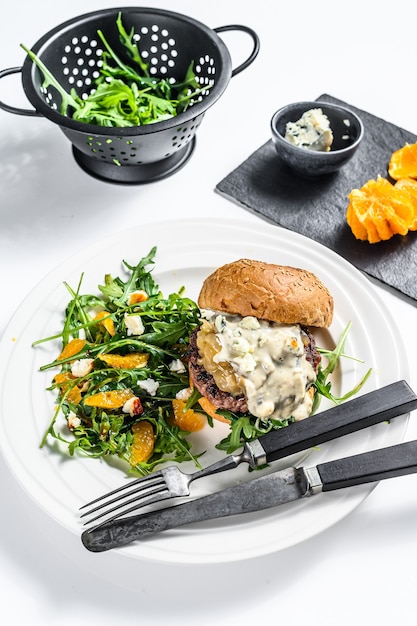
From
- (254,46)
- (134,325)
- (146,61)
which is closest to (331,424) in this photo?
(134,325)

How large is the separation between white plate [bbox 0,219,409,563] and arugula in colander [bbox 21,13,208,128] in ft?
2.80

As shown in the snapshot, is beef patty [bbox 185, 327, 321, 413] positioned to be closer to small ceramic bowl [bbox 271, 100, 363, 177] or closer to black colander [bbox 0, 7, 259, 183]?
black colander [bbox 0, 7, 259, 183]

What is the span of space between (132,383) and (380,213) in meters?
1.68

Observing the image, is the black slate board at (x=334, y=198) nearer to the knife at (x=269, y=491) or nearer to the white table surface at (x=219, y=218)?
the white table surface at (x=219, y=218)

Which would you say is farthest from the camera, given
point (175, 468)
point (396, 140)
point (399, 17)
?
point (399, 17)

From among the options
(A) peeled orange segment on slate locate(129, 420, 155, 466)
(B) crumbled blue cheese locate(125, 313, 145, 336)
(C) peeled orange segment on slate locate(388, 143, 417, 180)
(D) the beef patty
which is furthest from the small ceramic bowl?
(A) peeled orange segment on slate locate(129, 420, 155, 466)

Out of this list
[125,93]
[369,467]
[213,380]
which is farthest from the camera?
[125,93]

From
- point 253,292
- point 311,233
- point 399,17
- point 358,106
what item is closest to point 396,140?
point 358,106

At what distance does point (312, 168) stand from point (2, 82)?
7.38 feet

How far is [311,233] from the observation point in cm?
399

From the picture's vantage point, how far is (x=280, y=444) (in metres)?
2.70

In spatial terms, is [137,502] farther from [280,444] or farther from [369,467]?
[369,467]

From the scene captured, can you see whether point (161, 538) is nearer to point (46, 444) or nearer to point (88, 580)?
point (88, 580)

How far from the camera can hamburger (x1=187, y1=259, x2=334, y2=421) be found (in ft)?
9.07
